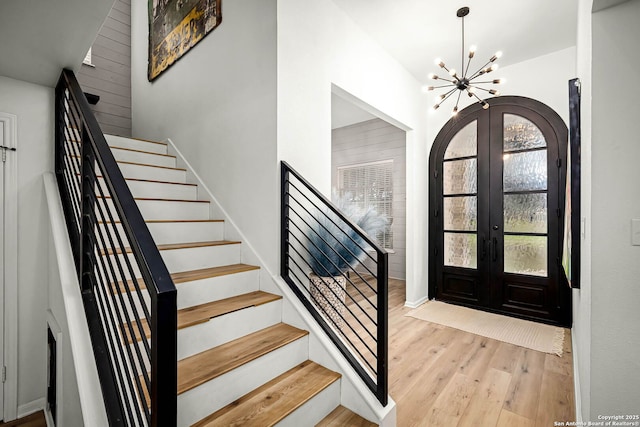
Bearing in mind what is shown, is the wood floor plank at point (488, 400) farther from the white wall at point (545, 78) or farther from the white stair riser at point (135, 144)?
the white stair riser at point (135, 144)

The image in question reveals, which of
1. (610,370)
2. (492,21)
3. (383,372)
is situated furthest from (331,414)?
(492,21)

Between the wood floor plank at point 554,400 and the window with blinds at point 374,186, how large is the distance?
3.09m

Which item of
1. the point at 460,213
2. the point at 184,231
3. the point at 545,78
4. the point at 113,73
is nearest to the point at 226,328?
the point at 184,231

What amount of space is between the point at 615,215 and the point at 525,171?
245 centimetres

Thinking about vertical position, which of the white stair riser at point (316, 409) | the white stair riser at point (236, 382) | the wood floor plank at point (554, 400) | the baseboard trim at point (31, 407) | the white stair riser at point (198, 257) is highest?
the white stair riser at point (198, 257)

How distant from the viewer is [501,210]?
3545 mm

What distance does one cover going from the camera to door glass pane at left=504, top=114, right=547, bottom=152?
3.38 meters

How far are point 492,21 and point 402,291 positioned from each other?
351 cm

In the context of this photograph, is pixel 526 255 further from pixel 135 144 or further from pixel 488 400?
pixel 135 144

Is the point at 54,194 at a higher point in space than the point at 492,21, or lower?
lower

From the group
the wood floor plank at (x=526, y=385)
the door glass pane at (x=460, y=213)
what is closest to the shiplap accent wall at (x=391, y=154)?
the door glass pane at (x=460, y=213)

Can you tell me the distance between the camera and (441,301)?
4027mm

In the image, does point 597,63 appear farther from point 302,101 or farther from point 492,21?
point 492,21

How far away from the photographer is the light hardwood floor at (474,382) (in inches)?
70.9
